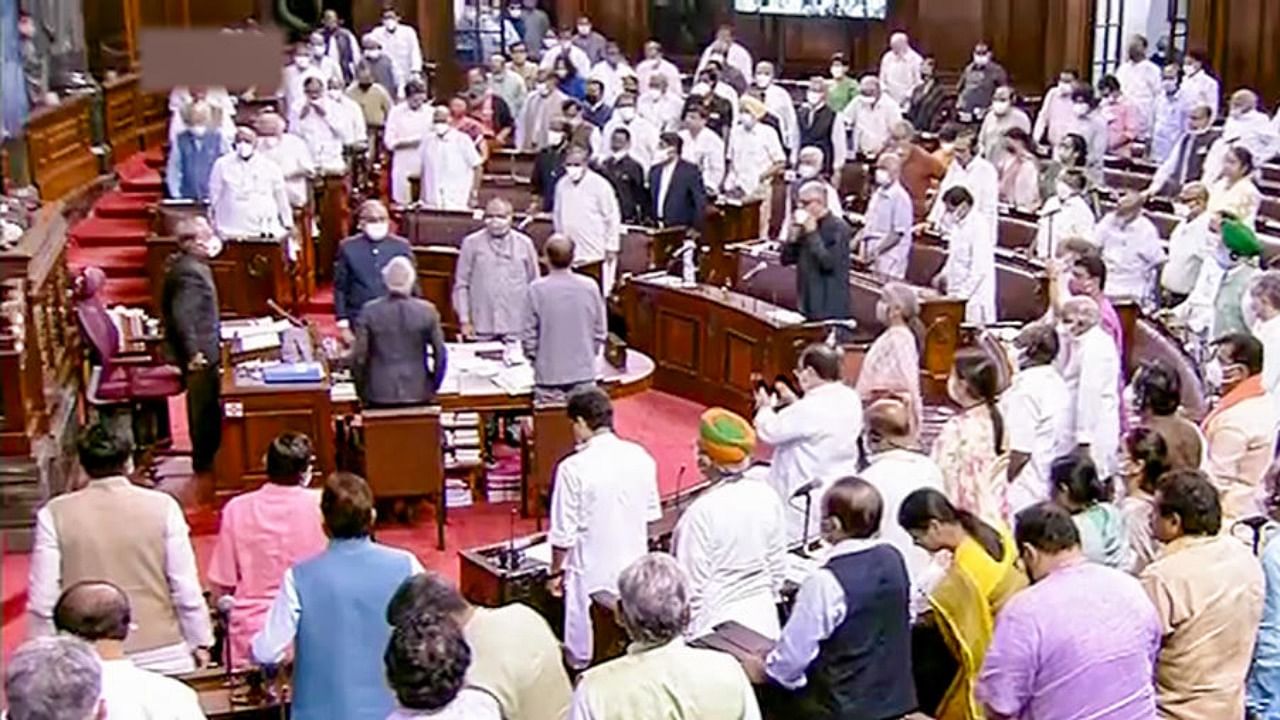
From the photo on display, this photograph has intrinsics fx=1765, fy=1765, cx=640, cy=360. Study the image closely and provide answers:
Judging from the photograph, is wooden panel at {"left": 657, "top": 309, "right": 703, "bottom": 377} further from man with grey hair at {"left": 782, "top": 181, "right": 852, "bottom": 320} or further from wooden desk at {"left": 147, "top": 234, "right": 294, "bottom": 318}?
wooden desk at {"left": 147, "top": 234, "right": 294, "bottom": 318}

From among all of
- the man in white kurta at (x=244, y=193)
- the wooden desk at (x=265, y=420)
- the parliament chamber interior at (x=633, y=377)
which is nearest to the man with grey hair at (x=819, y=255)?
the parliament chamber interior at (x=633, y=377)

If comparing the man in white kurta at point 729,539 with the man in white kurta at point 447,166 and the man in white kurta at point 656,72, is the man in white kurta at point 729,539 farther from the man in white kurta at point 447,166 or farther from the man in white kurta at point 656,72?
the man in white kurta at point 656,72

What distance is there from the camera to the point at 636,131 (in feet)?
49.8

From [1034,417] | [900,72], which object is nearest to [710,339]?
[1034,417]

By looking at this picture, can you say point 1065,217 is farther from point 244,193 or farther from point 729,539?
point 729,539

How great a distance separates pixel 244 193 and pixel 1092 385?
287 inches

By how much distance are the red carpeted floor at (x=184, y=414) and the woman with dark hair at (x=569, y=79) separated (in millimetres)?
4165

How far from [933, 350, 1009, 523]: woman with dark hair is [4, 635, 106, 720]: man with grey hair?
11.7ft

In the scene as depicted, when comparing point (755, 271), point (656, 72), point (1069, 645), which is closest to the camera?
point (1069, 645)

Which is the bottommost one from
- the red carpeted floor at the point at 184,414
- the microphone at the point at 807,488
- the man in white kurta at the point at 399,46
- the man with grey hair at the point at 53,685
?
the red carpeted floor at the point at 184,414

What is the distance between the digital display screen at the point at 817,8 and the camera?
22.7 m

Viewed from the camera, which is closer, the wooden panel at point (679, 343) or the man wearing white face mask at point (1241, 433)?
the man wearing white face mask at point (1241, 433)

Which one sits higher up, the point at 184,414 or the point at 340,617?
the point at 340,617

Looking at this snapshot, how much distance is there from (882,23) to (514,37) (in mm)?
4730
